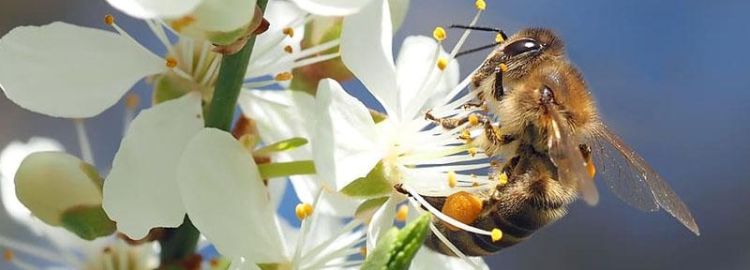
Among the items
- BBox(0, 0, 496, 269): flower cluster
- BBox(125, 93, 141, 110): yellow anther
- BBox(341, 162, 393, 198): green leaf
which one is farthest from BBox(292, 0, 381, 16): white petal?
BBox(125, 93, 141, 110): yellow anther

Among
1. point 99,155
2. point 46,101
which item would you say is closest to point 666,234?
point 99,155

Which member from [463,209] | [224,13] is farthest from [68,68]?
[463,209]

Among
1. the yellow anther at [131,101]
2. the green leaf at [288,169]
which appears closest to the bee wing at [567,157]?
the green leaf at [288,169]

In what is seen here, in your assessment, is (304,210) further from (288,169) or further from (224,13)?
(224,13)

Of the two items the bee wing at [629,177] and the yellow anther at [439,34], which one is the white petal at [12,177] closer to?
the yellow anther at [439,34]

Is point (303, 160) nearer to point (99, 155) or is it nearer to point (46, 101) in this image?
point (46, 101)

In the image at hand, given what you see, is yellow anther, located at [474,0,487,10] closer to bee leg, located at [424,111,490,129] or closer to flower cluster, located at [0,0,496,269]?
flower cluster, located at [0,0,496,269]
